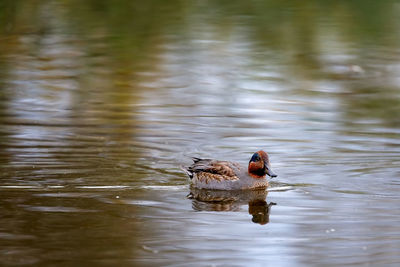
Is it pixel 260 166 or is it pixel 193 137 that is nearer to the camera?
pixel 260 166

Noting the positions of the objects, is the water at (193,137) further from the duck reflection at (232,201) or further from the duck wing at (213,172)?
the duck wing at (213,172)

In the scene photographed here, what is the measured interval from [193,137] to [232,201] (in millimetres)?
2507

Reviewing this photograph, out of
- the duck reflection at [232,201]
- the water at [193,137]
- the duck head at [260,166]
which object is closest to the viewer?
the water at [193,137]

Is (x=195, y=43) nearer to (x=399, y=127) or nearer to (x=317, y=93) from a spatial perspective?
(x=317, y=93)

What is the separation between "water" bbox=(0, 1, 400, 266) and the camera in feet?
22.5

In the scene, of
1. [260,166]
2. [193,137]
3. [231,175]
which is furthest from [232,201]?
[193,137]

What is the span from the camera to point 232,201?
8.46 meters

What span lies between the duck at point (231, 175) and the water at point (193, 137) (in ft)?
0.41

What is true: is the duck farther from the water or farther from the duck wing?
the water

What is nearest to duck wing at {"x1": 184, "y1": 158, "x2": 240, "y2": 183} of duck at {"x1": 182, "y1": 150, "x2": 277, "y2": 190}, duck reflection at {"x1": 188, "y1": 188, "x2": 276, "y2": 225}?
duck at {"x1": 182, "y1": 150, "x2": 277, "y2": 190}

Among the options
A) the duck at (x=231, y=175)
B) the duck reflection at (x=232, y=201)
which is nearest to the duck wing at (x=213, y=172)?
the duck at (x=231, y=175)

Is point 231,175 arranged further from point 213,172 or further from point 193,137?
point 193,137

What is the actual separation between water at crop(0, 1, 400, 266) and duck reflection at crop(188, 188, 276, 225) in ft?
0.10

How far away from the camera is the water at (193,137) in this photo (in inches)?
270
